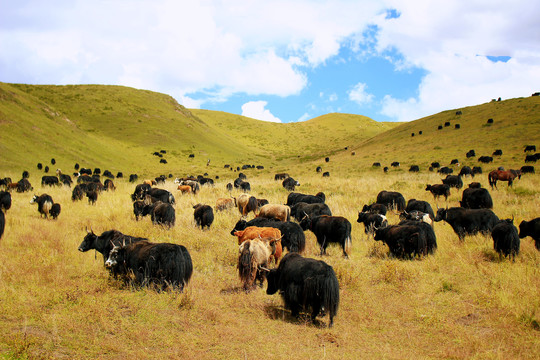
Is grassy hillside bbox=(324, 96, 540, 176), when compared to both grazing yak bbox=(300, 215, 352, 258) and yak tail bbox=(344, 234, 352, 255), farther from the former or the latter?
yak tail bbox=(344, 234, 352, 255)

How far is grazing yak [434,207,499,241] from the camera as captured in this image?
37.7 feet

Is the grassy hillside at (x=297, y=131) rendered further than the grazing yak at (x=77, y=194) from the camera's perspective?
Yes

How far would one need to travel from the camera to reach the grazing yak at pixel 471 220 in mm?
11484

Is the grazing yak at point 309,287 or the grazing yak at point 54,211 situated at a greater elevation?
the grazing yak at point 54,211

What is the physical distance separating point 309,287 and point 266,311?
4.03ft

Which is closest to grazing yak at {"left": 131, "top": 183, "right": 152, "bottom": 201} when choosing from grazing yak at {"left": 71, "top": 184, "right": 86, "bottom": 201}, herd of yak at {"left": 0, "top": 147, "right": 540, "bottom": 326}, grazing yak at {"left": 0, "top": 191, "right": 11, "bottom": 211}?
grazing yak at {"left": 71, "top": 184, "right": 86, "bottom": 201}

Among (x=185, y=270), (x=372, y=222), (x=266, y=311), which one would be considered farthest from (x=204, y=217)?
(x=266, y=311)

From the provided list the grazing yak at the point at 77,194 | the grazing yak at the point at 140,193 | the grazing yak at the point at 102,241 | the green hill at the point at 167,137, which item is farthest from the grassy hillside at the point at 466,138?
the grazing yak at the point at 102,241

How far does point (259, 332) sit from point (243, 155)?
70314 mm

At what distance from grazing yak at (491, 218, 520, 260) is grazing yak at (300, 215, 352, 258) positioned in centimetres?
400

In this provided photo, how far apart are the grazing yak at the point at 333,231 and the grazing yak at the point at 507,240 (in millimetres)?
3999

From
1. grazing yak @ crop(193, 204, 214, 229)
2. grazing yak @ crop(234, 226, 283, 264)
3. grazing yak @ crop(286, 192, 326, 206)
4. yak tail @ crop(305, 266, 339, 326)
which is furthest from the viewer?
grazing yak @ crop(286, 192, 326, 206)

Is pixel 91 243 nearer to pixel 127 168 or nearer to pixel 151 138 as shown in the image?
pixel 127 168

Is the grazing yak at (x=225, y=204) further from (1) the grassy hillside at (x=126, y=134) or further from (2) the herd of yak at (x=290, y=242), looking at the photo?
(1) the grassy hillside at (x=126, y=134)
